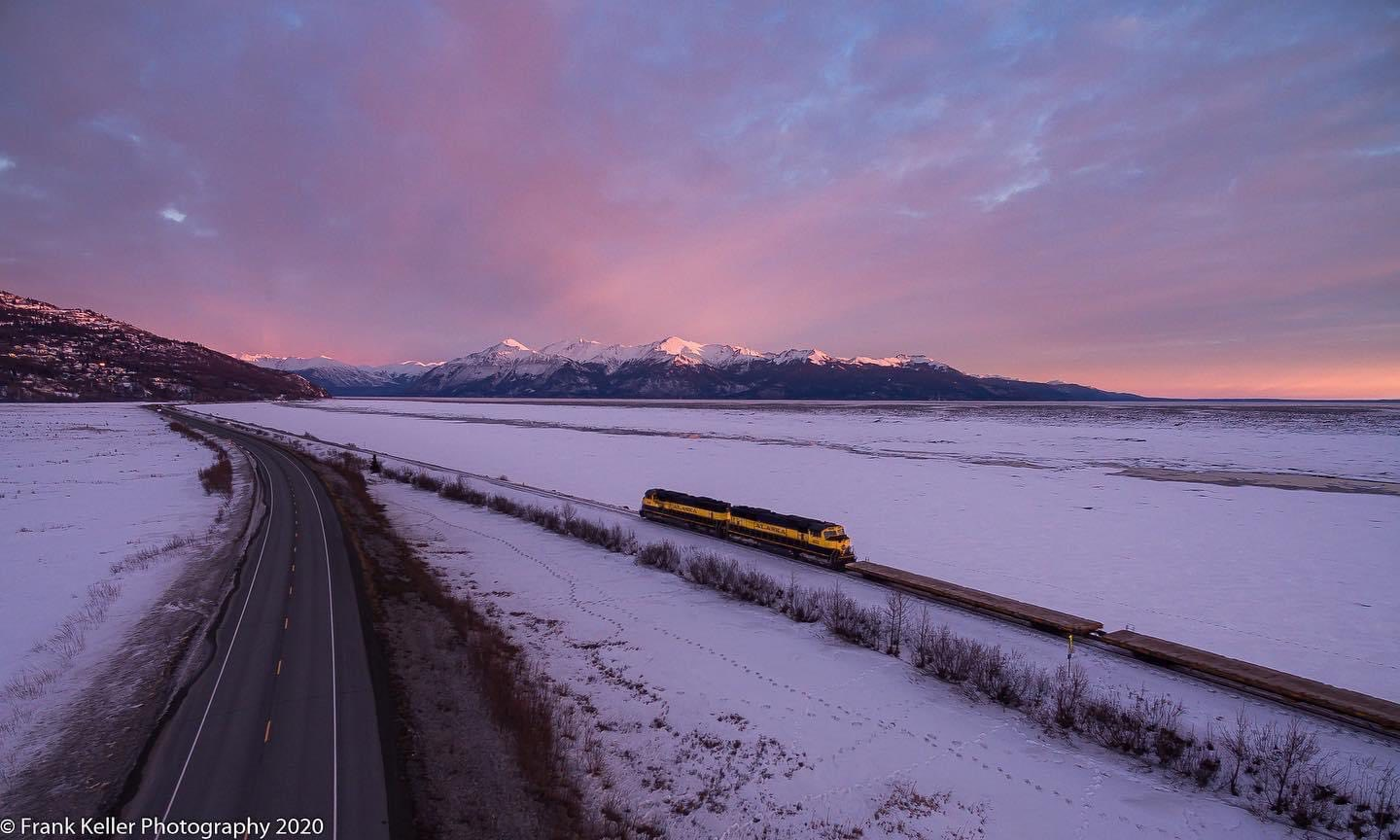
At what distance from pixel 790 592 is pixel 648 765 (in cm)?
1218

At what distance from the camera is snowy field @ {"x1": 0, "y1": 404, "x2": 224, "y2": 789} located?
56.8 feet

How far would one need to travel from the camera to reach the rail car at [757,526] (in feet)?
99.1

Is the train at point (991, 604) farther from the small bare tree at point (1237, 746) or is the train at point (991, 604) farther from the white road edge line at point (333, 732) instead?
the white road edge line at point (333, 732)

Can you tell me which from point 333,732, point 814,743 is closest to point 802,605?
point 814,743

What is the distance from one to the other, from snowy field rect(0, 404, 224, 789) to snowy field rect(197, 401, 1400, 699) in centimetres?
2736

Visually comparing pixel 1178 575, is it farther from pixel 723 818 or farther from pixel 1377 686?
pixel 723 818

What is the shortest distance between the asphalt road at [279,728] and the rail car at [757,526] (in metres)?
19.8

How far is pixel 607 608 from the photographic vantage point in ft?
79.6

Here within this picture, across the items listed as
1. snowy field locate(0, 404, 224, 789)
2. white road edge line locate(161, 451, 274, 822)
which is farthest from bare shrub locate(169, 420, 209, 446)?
white road edge line locate(161, 451, 274, 822)

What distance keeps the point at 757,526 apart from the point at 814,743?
782 inches

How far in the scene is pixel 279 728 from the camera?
14.2 meters

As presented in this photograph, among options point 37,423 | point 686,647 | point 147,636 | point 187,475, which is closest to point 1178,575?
point 686,647

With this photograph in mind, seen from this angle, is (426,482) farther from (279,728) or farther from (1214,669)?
(1214,669)

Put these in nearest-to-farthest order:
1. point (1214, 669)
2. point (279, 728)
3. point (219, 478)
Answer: point (279, 728), point (1214, 669), point (219, 478)
